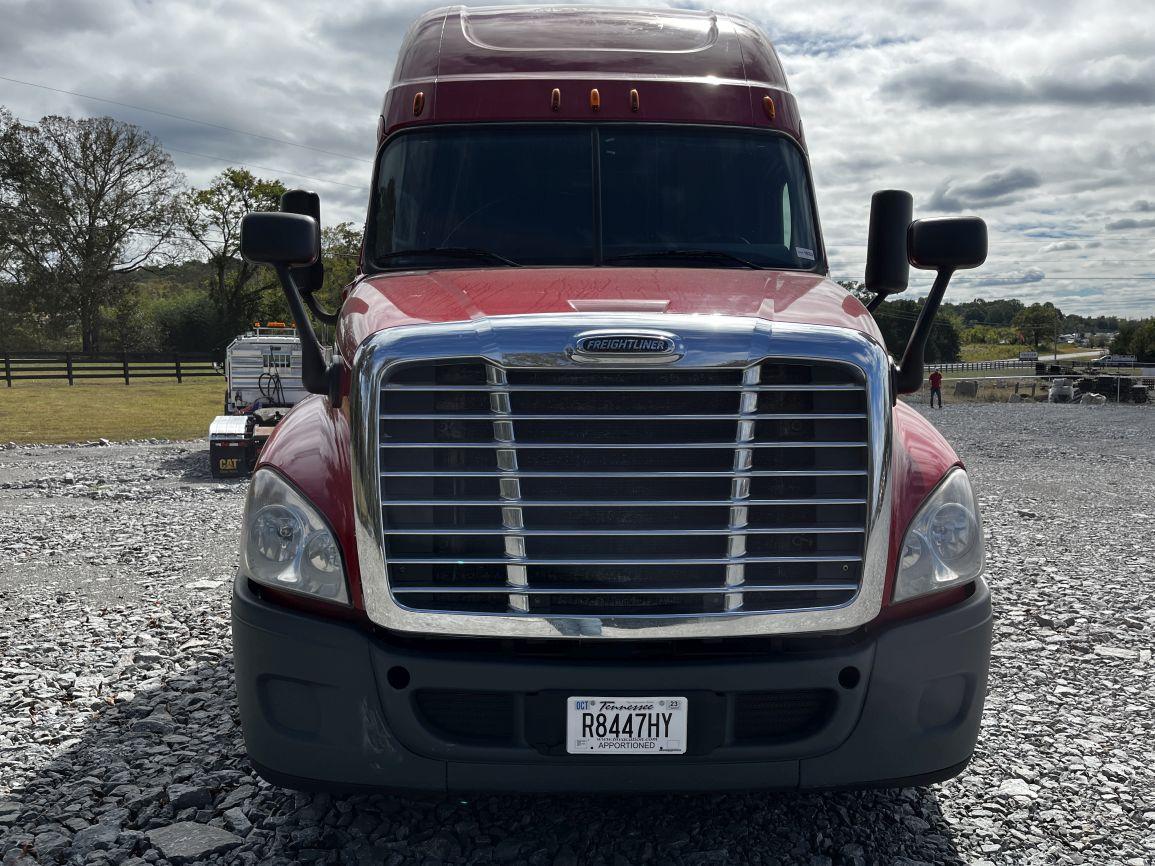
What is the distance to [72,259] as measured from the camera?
147 feet

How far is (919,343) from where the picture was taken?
3.55 metres

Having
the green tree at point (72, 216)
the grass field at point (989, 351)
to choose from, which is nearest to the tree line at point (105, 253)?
the green tree at point (72, 216)

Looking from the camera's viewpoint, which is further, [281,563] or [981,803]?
[981,803]

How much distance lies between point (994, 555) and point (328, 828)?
682 centimetres

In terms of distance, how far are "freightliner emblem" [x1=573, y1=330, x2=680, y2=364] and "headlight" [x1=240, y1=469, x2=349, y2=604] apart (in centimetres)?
100

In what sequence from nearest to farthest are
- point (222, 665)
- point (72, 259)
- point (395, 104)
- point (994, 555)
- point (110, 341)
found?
point (395, 104) → point (222, 665) → point (994, 555) → point (72, 259) → point (110, 341)

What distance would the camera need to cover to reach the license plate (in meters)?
2.88

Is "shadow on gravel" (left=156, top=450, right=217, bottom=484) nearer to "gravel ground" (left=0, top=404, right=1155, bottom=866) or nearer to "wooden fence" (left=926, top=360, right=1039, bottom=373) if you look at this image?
"gravel ground" (left=0, top=404, right=1155, bottom=866)

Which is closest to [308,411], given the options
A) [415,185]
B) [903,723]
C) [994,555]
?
[415,185]

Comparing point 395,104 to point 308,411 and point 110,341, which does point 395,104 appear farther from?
point 110,341

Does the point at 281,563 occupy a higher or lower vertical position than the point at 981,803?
higher

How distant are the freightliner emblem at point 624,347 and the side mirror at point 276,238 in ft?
4.42

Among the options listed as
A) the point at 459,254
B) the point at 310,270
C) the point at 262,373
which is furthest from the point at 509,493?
the point at 262,373

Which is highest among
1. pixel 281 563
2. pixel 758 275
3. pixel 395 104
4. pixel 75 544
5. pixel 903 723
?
pixel 395 104
